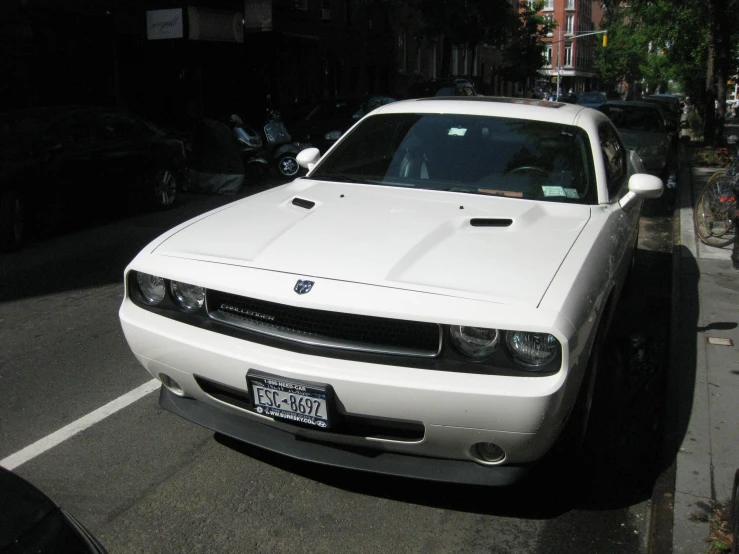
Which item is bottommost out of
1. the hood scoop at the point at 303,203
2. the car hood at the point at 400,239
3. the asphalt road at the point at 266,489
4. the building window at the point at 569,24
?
the asphalt road at the point at 266,489

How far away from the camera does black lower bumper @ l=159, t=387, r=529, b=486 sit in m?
3.12

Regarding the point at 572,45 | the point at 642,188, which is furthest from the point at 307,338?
the point at 572,45

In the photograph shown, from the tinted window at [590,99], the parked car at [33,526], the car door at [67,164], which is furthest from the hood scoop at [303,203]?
the tinted window at [590,99]

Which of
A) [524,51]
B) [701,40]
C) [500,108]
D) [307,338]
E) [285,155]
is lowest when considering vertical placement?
[285,155]

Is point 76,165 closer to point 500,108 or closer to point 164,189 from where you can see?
point 164,189

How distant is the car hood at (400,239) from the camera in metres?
A: 3.14

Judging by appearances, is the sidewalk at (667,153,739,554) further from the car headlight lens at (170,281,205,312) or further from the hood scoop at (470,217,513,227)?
the car headlight lens at (170,281,205,312)

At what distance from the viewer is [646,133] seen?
13586 mm

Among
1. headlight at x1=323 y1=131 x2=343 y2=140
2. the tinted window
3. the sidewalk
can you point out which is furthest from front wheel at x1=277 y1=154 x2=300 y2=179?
the tinted window

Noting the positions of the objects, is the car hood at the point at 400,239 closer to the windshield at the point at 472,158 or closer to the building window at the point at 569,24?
the windshield at the point at 472,158

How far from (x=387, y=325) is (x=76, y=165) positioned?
7998 millimetres

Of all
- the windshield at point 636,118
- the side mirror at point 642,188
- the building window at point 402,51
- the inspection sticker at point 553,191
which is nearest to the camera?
the inspection sticker at point 553,191

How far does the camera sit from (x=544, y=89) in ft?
196

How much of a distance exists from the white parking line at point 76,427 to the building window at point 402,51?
1468 inches
